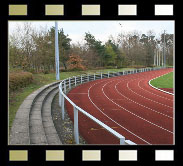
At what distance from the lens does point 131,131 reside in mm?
8102

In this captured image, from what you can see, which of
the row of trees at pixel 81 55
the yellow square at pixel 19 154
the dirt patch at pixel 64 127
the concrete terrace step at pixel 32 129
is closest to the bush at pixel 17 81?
the dirt patch at pixel 64 127

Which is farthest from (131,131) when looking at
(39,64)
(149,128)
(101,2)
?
(39,64)

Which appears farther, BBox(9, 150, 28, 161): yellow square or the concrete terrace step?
the concrete terrace step

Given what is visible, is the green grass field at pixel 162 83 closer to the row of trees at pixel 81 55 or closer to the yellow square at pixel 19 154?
the row of trees at pixel 81 55

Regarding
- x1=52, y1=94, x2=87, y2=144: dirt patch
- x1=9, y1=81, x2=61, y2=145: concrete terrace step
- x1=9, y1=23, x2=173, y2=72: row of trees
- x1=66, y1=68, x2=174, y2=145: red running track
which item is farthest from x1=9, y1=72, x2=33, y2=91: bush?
x1=9, y1=23, x2=173, y2=72: row of trees

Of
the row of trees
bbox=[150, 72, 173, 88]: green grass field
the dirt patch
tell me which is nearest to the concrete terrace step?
the dirt patch

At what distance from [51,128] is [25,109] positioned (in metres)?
2.26

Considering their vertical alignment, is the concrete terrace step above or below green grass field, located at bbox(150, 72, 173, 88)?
below

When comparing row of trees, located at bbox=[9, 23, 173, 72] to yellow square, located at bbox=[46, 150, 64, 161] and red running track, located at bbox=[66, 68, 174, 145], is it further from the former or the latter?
yellow square, located at bbox=[46, 150, 64, 161]

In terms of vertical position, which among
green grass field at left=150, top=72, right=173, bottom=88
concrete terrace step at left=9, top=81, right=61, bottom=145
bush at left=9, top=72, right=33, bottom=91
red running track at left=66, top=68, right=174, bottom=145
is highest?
bush at left=9, top=72, right=33, bottom=91

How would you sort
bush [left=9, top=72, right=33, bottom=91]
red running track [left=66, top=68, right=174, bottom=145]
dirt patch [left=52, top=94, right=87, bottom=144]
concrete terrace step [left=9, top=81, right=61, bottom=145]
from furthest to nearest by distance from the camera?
bush [left=9, top=72, right=33, bottom=91], red running track [left=66, top=68, right=174, bottom=145], dirt patch [left=52, top=94, right=87, bottom=144], concrete terrace step [left=9, top=81, right=61, bottom=145]

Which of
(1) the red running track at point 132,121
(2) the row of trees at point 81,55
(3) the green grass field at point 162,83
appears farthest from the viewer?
(2) the row of trees at point 81,55

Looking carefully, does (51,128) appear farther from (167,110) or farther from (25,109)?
(167,110)

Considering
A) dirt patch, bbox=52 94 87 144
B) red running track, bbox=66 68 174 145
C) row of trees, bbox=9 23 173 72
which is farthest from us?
row of trees, bbox=9 23 173 72
